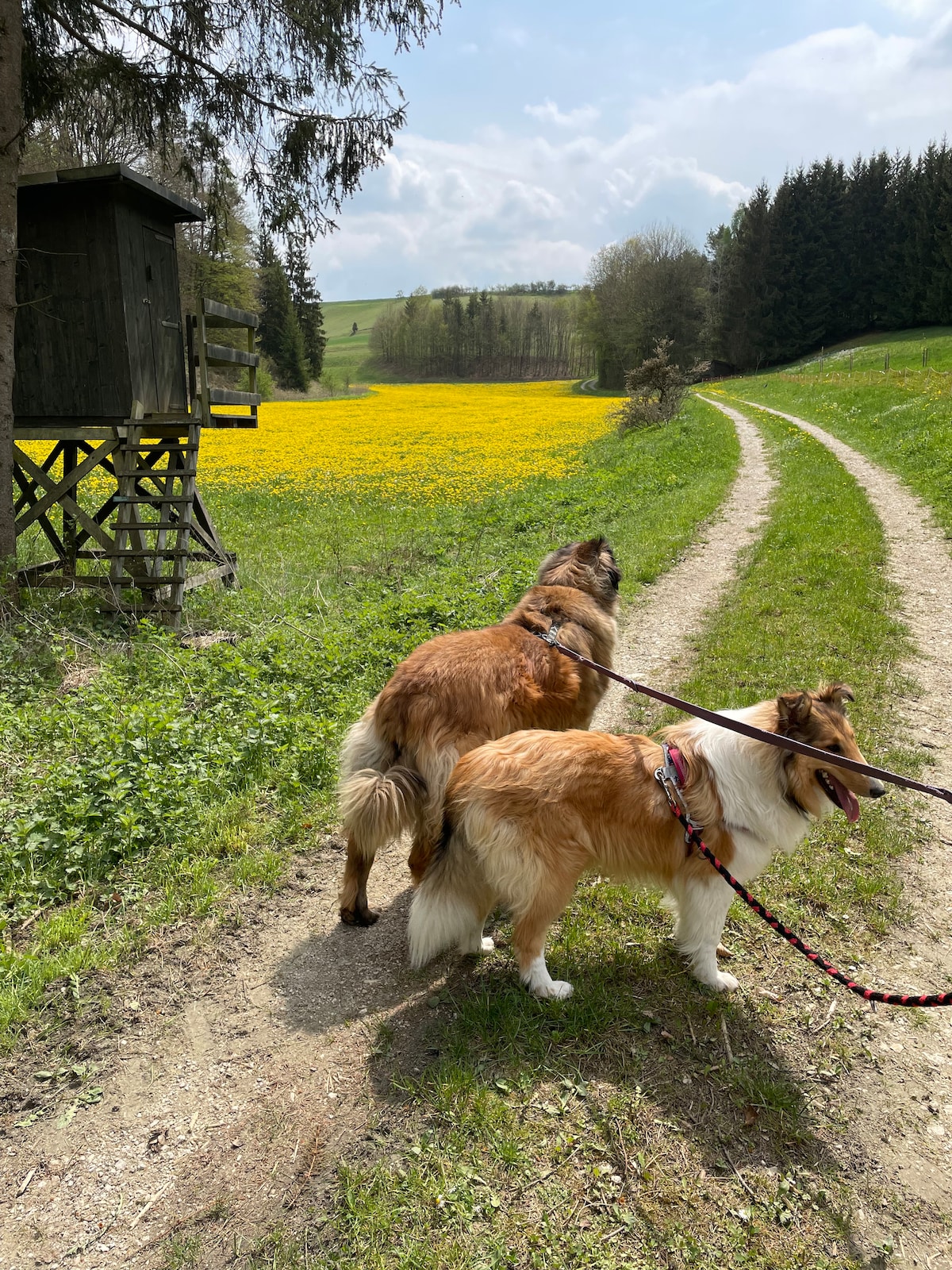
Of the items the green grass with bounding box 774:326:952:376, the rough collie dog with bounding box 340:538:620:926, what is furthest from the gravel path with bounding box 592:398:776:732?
the green grass with bounding box 774:326:952:376

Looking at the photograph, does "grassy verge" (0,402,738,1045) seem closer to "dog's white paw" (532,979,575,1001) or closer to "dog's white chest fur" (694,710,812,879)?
"dog's white paw" (532,979,575,1001)

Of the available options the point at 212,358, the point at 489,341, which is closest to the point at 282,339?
the point at 489,341

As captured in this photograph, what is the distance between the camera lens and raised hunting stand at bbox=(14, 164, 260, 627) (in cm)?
854

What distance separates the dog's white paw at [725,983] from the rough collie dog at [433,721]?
1.52 m

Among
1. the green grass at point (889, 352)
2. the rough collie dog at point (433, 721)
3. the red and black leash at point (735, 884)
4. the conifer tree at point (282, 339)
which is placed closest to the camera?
the red and black leash at point (735, 884)

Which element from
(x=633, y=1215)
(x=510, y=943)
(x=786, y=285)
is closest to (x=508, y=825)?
(x=510, y=943)

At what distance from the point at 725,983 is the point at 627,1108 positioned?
2.88 ft

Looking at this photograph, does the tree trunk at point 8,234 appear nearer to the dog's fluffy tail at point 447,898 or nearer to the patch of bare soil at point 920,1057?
the dog's fluffy tail at point 447,898

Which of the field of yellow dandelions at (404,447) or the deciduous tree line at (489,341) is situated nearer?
the field of yellow dandelions at (404,447)

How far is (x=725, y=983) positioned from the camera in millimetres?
3480

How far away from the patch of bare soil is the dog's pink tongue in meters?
1.09


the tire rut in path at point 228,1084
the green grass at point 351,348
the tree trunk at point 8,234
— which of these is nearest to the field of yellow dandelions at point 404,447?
the tree trunk at point 8,234

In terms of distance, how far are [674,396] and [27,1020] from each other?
91.2ft

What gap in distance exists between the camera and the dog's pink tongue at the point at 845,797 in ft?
10.2
